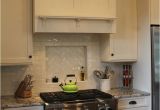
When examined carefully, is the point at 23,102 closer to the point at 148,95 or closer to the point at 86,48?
the point at 86,48

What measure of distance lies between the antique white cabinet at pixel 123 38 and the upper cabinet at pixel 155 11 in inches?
11.0

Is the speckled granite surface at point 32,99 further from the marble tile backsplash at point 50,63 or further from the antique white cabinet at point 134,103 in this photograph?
the marble tile backsplash at point 50,63

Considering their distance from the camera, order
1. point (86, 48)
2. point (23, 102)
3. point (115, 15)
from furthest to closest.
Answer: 1. point (86, 48)
2. point (115, 15)
3. point (23, 102)

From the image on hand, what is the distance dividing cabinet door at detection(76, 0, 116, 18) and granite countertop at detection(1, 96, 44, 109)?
1.13 m

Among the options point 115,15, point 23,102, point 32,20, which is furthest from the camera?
point 115,15

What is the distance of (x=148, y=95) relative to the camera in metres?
3.25

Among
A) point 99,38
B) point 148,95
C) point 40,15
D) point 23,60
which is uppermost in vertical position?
point 40,15

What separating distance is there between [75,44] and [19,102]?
3.65ft

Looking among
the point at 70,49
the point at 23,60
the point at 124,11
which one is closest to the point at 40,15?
the point at 23,60

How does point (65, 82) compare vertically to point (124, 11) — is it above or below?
below

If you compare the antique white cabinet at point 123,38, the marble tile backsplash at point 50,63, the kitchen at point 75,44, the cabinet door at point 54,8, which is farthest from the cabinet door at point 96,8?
the marble tile backsplash at point 50,63

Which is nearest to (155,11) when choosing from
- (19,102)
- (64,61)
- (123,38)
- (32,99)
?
(123,38)

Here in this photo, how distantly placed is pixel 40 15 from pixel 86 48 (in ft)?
2.98

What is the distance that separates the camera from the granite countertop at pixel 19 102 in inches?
105
